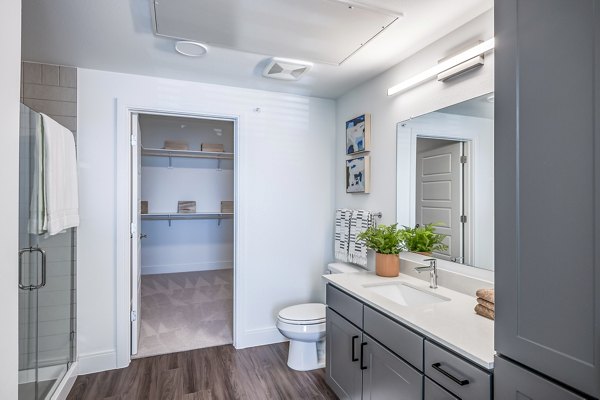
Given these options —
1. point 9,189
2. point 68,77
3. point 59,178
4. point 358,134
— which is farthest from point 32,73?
point 358,134

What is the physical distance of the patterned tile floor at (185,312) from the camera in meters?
3.01

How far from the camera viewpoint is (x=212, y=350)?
289 cm

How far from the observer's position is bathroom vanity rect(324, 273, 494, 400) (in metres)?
1.23

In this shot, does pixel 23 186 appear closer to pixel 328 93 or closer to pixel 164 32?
pixel 164 32

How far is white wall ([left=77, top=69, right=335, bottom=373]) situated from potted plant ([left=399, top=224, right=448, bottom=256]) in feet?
3.72

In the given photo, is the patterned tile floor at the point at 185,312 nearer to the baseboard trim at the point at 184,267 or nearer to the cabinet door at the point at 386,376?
the baseboard trim at the point at 184,267

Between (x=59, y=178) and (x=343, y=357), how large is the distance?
2033 mm

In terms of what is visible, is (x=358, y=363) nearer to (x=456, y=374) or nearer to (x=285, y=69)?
(x=456, y=374)

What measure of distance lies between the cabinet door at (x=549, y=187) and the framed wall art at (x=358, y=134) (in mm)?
1629

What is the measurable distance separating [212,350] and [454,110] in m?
2.66

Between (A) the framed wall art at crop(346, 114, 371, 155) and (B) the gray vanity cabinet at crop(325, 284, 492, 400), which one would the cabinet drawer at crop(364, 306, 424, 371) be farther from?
(A) the framed wall art at crop(346, 114, 371, 155)

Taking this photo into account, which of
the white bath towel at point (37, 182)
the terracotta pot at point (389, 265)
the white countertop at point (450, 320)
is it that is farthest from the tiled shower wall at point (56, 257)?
the terracotta pot at point (389, 265)

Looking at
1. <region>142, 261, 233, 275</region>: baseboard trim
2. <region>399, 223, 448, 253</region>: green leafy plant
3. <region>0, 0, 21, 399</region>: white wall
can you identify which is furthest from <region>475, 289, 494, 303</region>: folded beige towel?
<region>142, 261, 233, 275</region>: baseboard trim

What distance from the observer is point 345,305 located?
2021 mm
